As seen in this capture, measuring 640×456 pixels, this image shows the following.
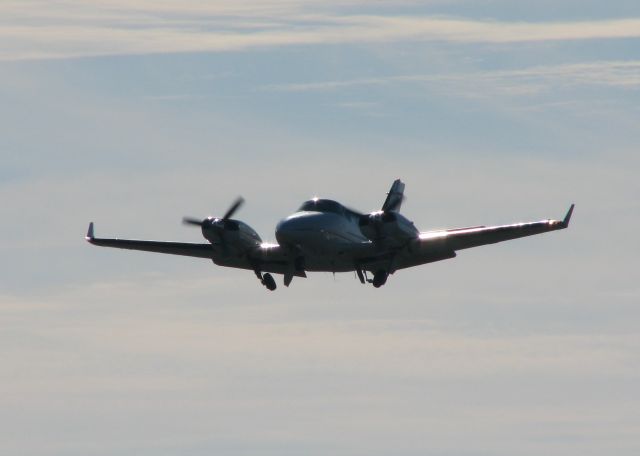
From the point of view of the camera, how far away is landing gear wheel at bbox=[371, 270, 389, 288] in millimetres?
69562

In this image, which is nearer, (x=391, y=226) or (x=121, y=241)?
(x=391, y=226)

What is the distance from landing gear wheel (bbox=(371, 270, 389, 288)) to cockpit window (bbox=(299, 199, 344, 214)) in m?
3.56

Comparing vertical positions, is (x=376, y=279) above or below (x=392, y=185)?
below

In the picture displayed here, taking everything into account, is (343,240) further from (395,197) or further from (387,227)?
(395,197)

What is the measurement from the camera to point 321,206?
225ft

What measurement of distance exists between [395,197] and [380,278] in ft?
14.1

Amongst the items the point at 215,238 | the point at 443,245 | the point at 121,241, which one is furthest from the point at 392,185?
the point at 121,241

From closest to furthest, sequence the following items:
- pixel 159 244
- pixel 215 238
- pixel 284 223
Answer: pixel 284 223
pixel 215 238
pixel 159 244

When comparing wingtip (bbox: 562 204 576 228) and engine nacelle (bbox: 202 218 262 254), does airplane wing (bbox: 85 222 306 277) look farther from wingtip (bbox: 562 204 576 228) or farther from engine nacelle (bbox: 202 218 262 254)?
wingtip (bbox: 562 204 576 228)

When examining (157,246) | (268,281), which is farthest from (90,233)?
(268,281)

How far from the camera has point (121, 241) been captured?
76.6m

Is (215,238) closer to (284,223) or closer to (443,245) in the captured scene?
(284,223)

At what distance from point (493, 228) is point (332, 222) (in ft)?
25.7

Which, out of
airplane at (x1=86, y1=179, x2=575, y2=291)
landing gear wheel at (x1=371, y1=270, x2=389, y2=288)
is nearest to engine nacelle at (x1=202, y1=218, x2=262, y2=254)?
airplane at (x1=86, y1=179, x2=575, y2=291)
